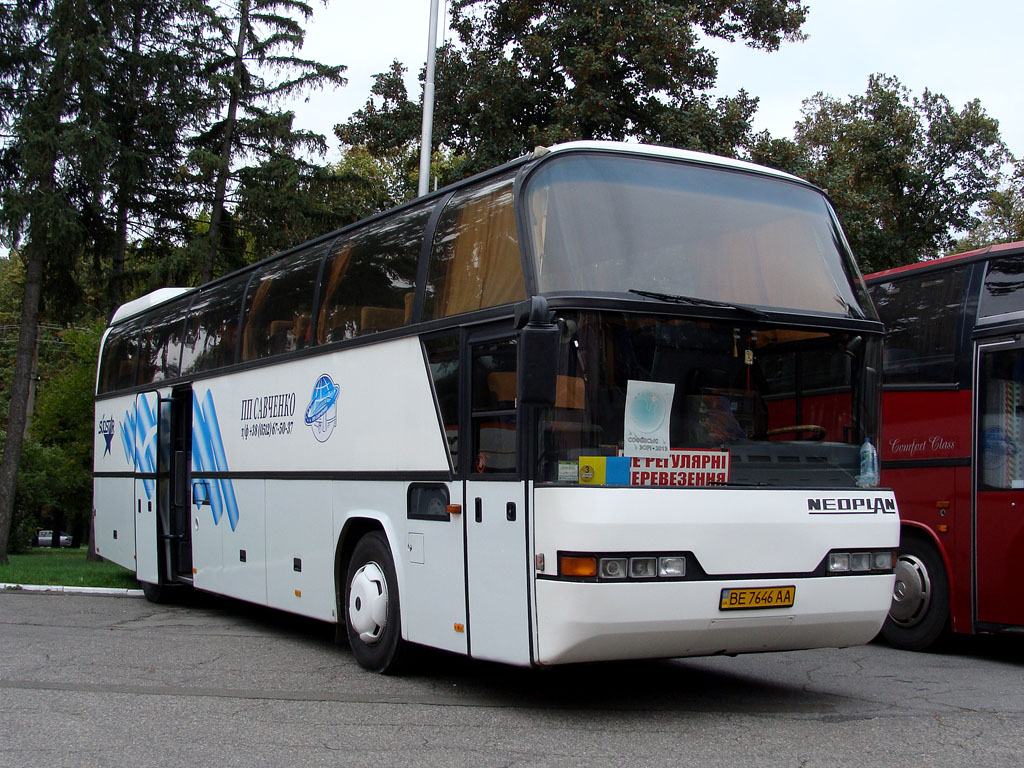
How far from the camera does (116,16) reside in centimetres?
2150

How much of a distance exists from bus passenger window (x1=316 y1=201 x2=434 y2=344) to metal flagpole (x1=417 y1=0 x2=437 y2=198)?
782 centimetres

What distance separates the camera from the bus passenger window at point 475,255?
7059 mm

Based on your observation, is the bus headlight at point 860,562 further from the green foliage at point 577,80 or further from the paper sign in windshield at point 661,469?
the green foliage at point 577,80

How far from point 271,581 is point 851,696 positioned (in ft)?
17.5

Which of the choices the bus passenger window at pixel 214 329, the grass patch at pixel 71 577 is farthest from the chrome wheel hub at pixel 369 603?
the grass patch at pixel 71 577

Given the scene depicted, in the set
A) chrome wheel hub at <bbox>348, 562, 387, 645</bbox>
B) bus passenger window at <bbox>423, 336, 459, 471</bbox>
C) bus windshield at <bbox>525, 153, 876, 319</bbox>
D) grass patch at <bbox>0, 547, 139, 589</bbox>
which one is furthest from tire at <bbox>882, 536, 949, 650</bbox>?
grass patch at <bbox>0, 547, 139, 589</bbox>

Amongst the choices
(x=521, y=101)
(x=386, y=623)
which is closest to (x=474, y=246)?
(x=386, y=623)

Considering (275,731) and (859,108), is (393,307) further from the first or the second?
(859,108)

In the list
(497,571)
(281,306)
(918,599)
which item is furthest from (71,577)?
(918,599)

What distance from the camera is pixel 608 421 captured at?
6.46 metres

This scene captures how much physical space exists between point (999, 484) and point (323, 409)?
18.5ft

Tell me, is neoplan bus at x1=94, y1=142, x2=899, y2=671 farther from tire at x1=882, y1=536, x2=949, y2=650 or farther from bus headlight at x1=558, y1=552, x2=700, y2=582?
tire at x1=882, y1=536, x2=949, y2=650

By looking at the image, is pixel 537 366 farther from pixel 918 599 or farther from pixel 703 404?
pixel 918 599

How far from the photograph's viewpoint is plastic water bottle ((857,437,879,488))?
7.12 meters
